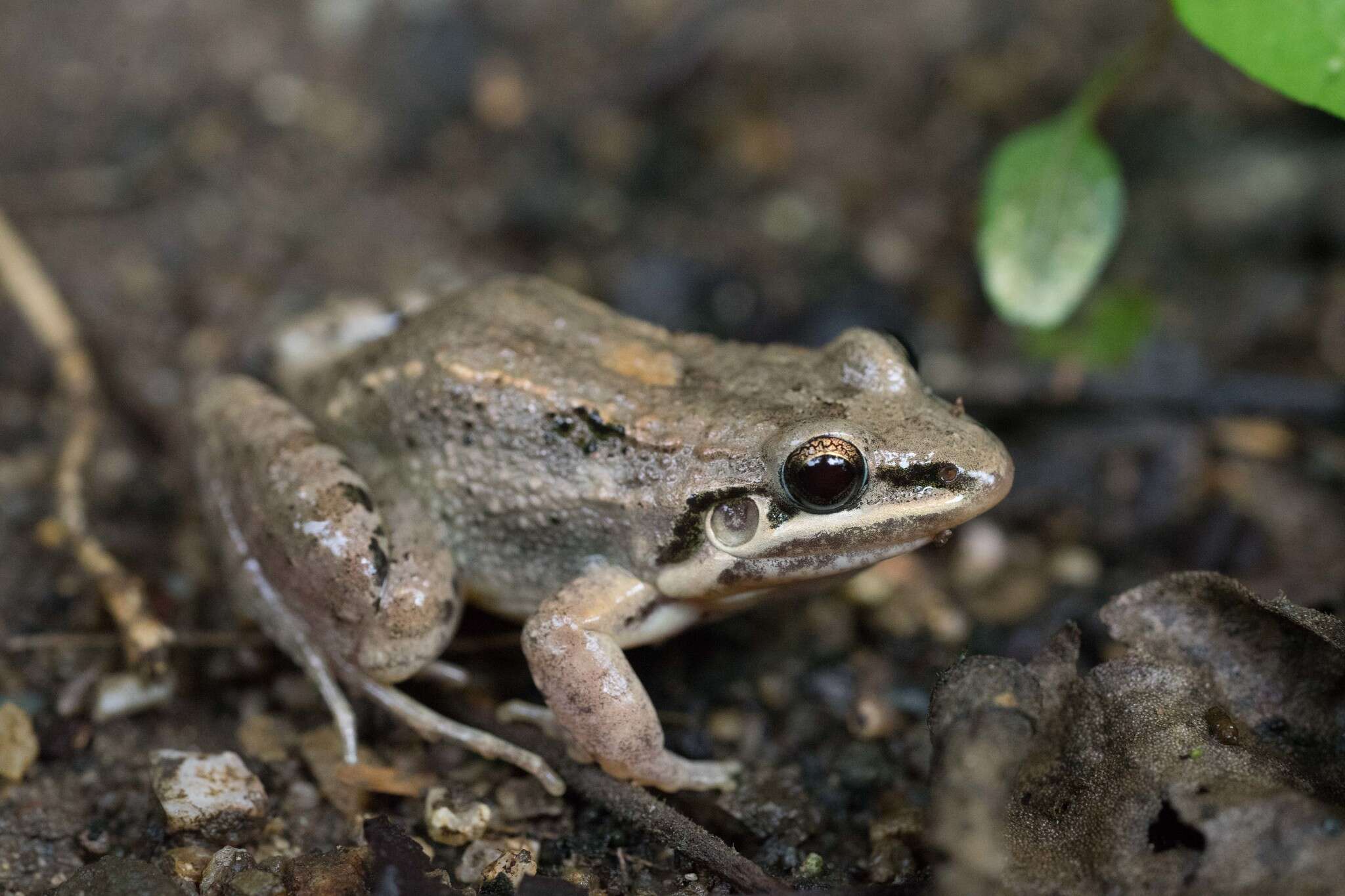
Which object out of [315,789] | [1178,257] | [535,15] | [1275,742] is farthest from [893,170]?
[315,789]

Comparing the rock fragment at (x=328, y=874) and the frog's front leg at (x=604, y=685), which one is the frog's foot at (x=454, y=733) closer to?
the frog's front leg at (x=604, y=685)

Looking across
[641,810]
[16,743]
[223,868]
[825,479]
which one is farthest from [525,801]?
[16,743]

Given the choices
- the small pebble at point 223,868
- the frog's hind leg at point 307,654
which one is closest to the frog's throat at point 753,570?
the frog's hind leg at point 307,654

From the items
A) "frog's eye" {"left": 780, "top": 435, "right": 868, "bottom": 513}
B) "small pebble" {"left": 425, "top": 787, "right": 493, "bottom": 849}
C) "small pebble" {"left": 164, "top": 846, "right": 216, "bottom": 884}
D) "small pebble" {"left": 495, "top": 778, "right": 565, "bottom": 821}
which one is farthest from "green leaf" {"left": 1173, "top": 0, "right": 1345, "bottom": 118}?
"small pebble" {"left": 164, "top": 846, "right": 216, "bottom": 884}

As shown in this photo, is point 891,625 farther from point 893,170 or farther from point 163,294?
point 163,294

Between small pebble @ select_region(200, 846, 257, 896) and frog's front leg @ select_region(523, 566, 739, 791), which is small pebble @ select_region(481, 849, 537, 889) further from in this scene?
small pebble @ select_region(200, 846, 257, 896)

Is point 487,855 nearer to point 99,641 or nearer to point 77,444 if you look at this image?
point 99,641
